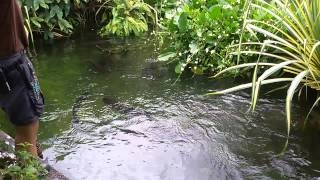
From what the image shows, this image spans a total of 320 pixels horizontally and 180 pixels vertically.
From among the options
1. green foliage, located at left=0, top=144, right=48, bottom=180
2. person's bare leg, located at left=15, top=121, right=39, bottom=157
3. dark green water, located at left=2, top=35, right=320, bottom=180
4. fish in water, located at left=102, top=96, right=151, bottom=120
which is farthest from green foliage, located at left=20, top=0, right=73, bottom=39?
green foliage, located at left=0, top=144, right=48, bottom=180

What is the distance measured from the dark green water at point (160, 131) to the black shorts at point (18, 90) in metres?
0.82

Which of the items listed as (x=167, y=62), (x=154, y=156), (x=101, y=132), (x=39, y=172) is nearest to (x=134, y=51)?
(x=167, y=62)

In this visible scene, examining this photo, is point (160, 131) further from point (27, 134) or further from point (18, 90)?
point (18, 90)

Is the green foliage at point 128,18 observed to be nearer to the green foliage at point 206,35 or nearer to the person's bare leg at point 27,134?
the green foliage at point 206,35

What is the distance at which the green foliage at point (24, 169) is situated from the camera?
2.37 metres

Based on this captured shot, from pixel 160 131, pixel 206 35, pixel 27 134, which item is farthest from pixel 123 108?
pixel 27 134

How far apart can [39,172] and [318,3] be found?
2.57 m

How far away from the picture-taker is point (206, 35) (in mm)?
4906

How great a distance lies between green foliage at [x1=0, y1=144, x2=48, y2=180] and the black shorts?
0.60ft

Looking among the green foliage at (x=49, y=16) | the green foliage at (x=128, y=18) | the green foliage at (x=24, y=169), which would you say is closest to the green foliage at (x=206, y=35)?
the green foliage at (x=128, y=18)

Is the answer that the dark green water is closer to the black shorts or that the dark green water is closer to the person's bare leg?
the person's bare leg

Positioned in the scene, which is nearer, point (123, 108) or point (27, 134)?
point (27, 134)

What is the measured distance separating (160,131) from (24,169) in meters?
1.59

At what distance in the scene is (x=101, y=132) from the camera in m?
3.83
